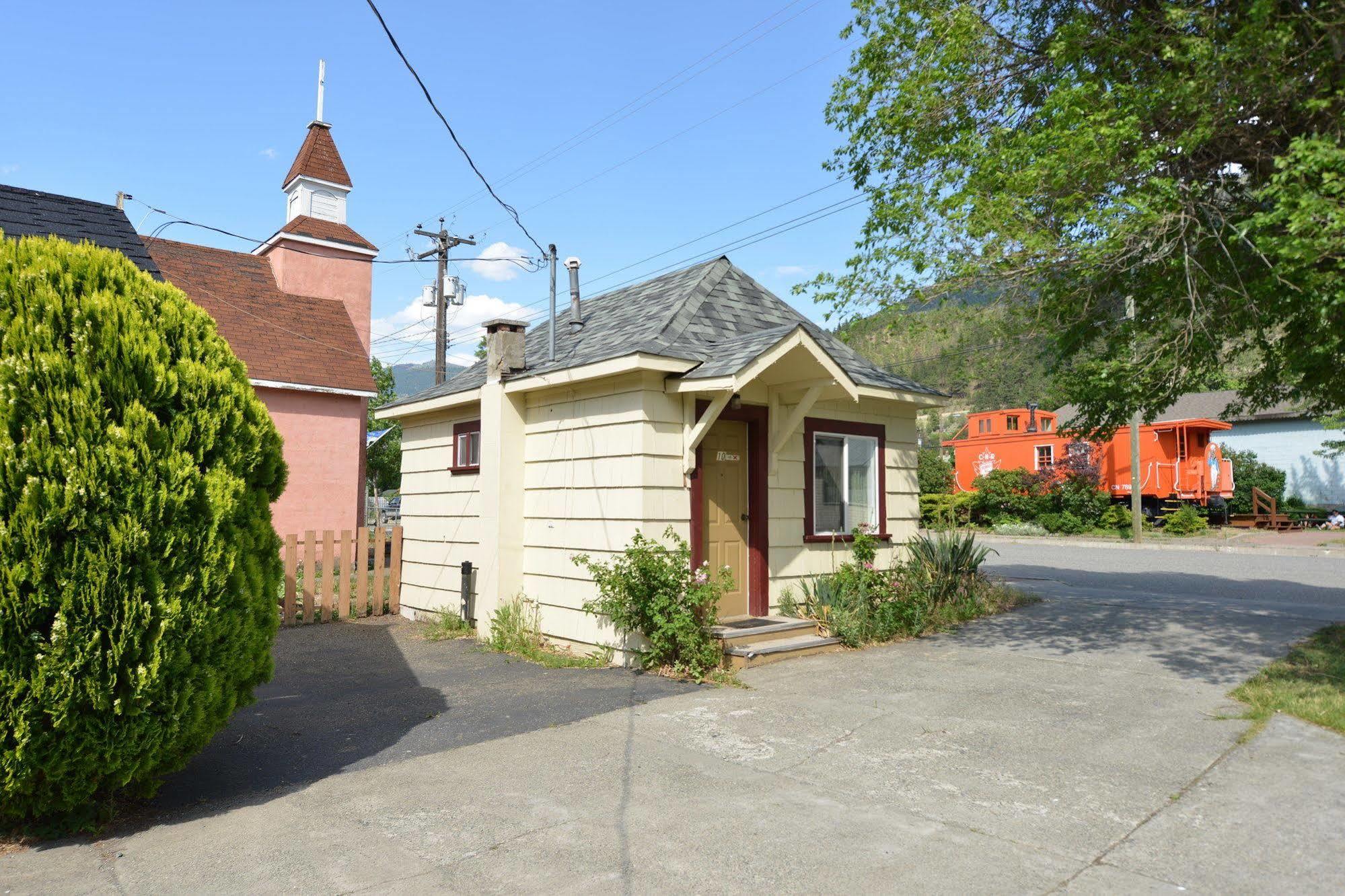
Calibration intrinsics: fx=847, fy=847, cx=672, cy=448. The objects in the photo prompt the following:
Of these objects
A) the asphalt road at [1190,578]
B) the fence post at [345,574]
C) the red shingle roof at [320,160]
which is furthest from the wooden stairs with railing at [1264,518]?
the red shingle roof at [320,160]

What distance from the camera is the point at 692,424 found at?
8781 millimetres

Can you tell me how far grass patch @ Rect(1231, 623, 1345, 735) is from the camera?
6.14 meters

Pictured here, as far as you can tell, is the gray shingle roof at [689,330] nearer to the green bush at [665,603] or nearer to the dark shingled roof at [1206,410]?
the green bush at [665,603]

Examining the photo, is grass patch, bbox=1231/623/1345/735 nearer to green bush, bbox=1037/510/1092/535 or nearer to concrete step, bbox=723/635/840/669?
concrete step, bbox=723/635/840/669

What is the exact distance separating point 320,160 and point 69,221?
16380 millimetres

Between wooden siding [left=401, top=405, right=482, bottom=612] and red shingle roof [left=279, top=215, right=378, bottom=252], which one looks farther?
red shingle roof [left=279, top=215, right=378, bottom=252]

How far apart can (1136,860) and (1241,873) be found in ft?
1.36

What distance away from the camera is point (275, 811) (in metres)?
4.67

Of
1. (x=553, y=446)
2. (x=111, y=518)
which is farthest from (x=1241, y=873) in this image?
(x=553, y=446)

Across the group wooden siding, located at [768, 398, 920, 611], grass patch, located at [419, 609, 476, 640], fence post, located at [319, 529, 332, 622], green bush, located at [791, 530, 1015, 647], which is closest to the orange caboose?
green bush, located at [791, 530, 1015, 647]

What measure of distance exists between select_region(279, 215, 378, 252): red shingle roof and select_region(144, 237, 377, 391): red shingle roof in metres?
1.44

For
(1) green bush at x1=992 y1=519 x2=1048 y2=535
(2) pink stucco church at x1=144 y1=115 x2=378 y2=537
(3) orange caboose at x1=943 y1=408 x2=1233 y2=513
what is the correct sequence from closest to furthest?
(2) pink stucco church at x1=144 y1=115 x2=378 y2=537 < (3) orange caboose at x1=943 y1=408 x2=1233 y2=513 < (1) green bush at x1=992 y1=519 x2=1048 y2=535

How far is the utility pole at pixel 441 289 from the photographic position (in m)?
22.5

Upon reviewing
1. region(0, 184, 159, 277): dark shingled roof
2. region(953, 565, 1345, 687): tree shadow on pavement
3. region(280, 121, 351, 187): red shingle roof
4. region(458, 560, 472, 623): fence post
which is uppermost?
region(280, 121, 351, 187): red shingle roof
